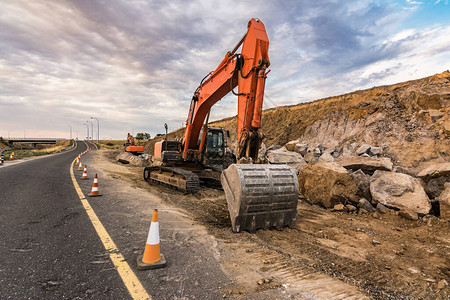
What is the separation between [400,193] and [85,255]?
7.13 meters

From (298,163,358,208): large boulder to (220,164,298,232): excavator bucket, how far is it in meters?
2.41

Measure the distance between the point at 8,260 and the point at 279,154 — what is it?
985cm

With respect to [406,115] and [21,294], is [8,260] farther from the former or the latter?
[406,115]

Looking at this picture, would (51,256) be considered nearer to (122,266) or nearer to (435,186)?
(122,266)

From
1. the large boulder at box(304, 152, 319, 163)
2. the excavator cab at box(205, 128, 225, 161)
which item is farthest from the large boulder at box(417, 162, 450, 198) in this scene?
the excavator cab at box(205, 128, 225, 161)

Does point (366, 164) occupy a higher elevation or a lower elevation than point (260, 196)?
higher

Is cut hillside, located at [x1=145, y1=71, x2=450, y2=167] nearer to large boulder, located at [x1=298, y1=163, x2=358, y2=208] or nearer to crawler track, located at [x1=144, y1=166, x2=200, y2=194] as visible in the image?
crawler track, located at [x1=144, y1=166, x2=200, y2=194]

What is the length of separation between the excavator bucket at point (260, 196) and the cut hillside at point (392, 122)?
560cm

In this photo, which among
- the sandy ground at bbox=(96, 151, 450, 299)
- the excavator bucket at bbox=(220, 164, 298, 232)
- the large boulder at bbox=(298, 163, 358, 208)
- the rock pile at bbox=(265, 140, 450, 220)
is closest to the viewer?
the sandy ground at bbox=(96, 151, 450, 299)

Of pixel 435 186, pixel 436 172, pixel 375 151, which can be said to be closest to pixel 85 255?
pixel 435 186

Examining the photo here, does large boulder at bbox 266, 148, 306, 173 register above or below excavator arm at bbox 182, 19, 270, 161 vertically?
below

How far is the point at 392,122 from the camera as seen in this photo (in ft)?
46.3

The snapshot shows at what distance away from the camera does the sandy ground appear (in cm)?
272

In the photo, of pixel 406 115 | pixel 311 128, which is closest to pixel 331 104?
pixel 311 128
